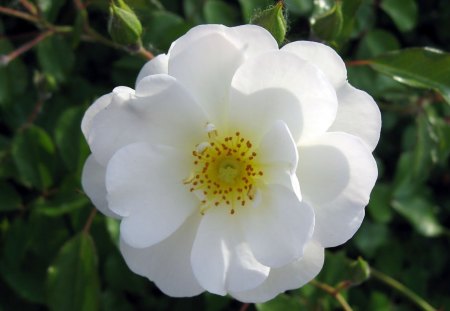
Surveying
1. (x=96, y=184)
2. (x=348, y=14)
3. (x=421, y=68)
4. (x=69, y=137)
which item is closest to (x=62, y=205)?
(x=69, y=137)

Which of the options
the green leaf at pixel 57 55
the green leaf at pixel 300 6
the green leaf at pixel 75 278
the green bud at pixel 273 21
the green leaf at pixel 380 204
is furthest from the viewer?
the green leaf at pixel 380 204

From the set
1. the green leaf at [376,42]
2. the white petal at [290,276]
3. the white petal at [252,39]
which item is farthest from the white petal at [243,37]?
the green leaf at [376,42]

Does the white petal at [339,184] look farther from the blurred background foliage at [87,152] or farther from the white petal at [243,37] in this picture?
the blurred background foliage at [87,152]

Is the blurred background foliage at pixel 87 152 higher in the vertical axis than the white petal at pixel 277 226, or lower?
lower

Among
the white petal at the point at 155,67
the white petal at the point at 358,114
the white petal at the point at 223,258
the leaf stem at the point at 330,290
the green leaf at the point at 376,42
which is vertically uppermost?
the white petal at the point at 155,67

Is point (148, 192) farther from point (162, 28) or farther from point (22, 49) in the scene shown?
point (22, 49)

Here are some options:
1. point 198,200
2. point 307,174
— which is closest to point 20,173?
point 198,200

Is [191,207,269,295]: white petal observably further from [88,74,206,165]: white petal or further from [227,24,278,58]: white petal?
[227,24,278,58]: white petal
